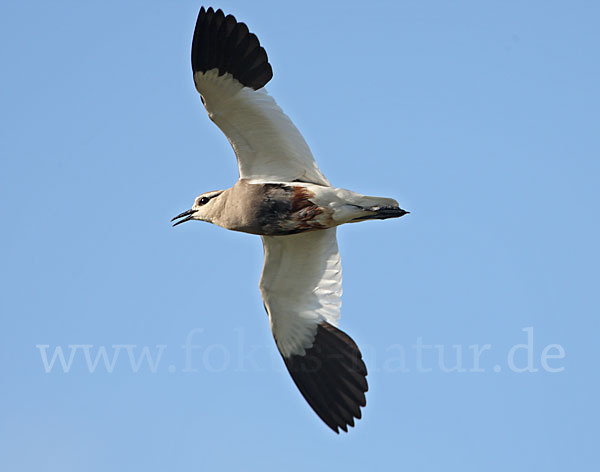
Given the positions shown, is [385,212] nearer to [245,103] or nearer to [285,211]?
[285,211]

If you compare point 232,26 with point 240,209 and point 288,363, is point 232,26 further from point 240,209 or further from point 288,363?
point 288,363

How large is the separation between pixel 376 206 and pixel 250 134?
5.13ft

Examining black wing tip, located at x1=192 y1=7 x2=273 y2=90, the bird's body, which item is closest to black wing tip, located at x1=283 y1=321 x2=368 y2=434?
the bird's body

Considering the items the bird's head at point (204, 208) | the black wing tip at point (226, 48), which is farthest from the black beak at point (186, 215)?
the black wing tip at point (226, 48)

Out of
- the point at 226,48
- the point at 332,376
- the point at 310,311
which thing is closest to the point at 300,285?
the point at 310,311

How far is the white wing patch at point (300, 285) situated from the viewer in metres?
11.5

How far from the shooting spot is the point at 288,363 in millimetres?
11555

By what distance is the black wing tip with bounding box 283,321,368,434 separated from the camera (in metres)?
11.0

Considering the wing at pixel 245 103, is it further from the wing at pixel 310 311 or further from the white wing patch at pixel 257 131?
the wing at pixel 310 311

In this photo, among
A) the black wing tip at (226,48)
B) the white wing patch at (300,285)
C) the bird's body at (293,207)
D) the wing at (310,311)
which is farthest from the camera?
the white wing patch at (300,285)

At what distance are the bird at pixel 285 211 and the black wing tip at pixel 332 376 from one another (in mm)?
11

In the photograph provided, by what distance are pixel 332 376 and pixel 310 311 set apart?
33.2 inches

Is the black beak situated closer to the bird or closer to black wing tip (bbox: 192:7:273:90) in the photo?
the bird

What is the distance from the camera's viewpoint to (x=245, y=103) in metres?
10.5
